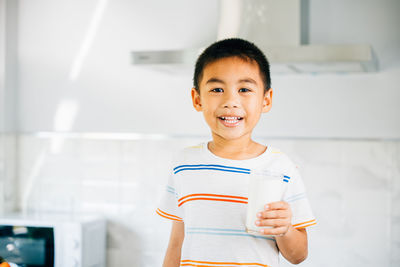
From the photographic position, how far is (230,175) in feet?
3.29

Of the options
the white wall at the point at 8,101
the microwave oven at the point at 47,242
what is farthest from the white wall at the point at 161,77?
the microwave oven at the point at 47,242

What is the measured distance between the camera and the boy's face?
990mm

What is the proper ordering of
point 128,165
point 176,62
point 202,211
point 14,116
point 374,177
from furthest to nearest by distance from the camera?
point 14,116
point 128,165
point 374,177
point 176,62
point 202,211

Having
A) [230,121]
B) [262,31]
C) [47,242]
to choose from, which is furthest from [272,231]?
[47,242]

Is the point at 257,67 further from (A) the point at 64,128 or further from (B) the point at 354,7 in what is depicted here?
(A) the point at 64,128

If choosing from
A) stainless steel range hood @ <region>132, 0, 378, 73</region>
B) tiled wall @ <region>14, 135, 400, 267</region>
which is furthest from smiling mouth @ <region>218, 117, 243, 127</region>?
tiled wall @ <region>14, 135, 400, 267</region>

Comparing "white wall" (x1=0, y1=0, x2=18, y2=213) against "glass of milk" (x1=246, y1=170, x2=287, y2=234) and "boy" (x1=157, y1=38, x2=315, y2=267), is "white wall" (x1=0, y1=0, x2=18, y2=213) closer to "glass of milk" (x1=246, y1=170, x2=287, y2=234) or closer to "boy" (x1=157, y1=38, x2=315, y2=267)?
"boy" (x1=157, y1=38, x2=315, y2=267)

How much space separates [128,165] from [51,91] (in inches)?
23.8

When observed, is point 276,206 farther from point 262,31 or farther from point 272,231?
point 262,31

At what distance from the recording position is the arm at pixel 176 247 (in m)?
1.11

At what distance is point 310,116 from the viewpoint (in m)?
2.39

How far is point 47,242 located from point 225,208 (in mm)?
1643

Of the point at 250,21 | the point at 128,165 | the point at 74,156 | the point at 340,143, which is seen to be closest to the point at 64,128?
the point at 74,156

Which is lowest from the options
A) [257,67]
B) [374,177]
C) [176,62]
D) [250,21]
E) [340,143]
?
[374,177]
